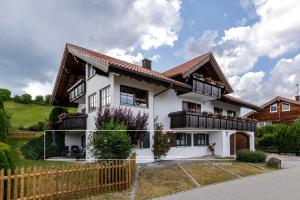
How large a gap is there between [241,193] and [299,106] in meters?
35.1

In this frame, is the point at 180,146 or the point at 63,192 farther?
the point at 180,146

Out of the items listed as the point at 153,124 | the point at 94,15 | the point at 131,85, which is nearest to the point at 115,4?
the point at 94,15

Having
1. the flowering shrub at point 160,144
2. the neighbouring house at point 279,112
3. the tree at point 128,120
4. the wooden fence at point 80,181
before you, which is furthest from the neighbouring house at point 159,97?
the neighbouring house at point 279,112

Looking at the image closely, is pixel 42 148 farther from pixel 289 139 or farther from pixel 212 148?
pixel 289 139

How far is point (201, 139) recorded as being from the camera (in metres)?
24.9

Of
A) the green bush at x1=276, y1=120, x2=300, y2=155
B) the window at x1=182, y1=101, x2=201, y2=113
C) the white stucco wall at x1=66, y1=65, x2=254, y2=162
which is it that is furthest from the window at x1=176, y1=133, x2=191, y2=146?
the green bush at x1=276, y1=120, x2=300, y2=155

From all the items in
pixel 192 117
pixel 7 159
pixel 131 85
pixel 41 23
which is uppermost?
pixel 41 23

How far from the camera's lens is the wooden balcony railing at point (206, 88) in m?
22.6

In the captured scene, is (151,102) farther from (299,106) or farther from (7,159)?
(299,106)

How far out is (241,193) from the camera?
11.3m

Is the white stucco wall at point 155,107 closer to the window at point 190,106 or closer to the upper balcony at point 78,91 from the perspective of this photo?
the window at point 190,106

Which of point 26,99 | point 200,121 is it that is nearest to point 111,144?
point 200,121

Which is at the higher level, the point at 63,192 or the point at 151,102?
the point at 151,102

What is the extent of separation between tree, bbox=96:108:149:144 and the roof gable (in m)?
6.25
